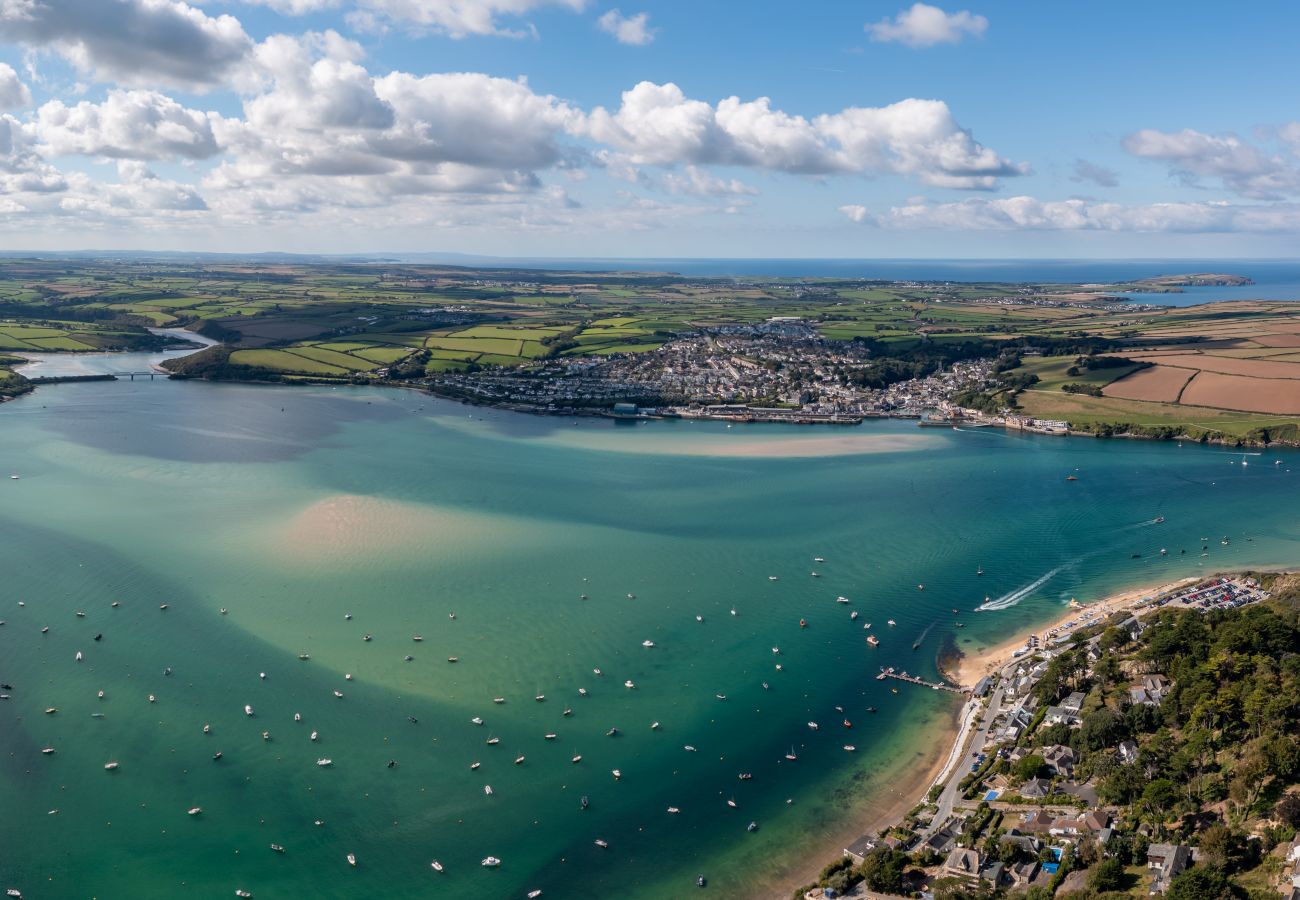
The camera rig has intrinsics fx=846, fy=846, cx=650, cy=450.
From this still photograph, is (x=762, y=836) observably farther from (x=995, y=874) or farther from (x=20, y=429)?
(x=20, y=429)

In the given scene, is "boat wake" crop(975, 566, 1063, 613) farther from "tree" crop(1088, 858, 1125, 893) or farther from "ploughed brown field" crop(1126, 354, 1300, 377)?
"ploughed brown field" crop(1126, 354, 1300, 377)

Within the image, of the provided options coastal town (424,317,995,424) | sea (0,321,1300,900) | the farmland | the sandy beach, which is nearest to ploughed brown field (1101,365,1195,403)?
the farmland

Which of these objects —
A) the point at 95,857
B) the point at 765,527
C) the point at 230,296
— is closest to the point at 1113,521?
the point at 765,527

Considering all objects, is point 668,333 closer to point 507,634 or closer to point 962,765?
point 507,634

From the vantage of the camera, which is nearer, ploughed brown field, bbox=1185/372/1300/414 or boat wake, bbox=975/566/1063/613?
boat wake, bbox=975/566/1063/613

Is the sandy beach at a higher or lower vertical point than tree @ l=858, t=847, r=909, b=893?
higher

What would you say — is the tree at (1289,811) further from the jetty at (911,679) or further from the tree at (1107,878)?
the jetty at (911,679)
